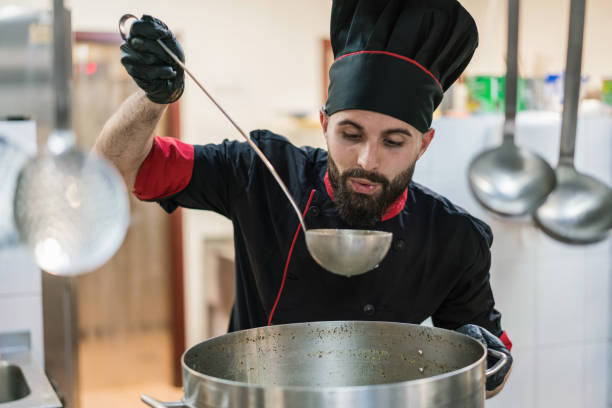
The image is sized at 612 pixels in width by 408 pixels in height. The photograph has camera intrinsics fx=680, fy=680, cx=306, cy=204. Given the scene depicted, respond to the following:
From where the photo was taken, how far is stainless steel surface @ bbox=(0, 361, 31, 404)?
5.76ft

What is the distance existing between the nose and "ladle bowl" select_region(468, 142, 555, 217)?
0.16m

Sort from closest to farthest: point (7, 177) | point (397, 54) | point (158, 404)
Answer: point (158, 404), point (7, 177), point (397, 54)

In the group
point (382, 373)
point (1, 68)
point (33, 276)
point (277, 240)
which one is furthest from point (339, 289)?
point (1, 68)

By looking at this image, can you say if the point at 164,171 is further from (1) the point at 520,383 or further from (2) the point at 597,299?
(2) the point at 597,299

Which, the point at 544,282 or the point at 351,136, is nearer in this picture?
the point at 351,136

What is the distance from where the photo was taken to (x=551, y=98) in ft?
8.28

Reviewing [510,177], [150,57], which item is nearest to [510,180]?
[510,177]

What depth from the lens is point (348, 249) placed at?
927 mm

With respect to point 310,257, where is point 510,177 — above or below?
above

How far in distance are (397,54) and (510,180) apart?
0.29 meters

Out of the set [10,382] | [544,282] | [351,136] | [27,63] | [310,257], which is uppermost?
[27,63]

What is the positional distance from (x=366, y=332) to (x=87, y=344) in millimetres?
3148

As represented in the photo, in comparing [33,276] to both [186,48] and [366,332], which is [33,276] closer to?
[366,332]

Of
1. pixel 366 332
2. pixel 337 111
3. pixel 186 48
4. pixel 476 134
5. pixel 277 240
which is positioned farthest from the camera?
pixel 186 48
